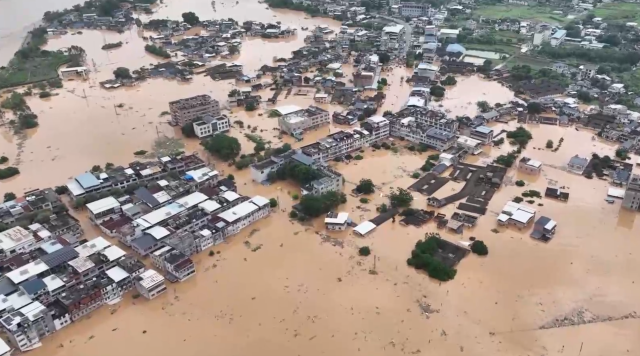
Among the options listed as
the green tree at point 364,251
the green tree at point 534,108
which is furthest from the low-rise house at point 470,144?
the green tree at point 364,251

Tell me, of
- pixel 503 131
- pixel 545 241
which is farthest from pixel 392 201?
pixel 503 131

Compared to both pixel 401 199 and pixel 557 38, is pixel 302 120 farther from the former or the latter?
pixel 557 38

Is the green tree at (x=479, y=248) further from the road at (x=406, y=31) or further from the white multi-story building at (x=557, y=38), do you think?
the white multi-story building at (x=557, y=38)

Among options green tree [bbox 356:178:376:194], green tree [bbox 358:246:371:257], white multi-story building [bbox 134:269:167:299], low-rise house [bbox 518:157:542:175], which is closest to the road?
low-rise house [bbox 518:157:542:175]

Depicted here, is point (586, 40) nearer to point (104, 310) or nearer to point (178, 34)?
point (178, 34)

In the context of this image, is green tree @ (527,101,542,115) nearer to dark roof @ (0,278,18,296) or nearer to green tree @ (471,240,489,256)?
green tree @ (471,240,489,256)

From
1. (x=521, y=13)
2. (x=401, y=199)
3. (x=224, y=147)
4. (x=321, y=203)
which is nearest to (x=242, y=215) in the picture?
(x=321, y=203)
